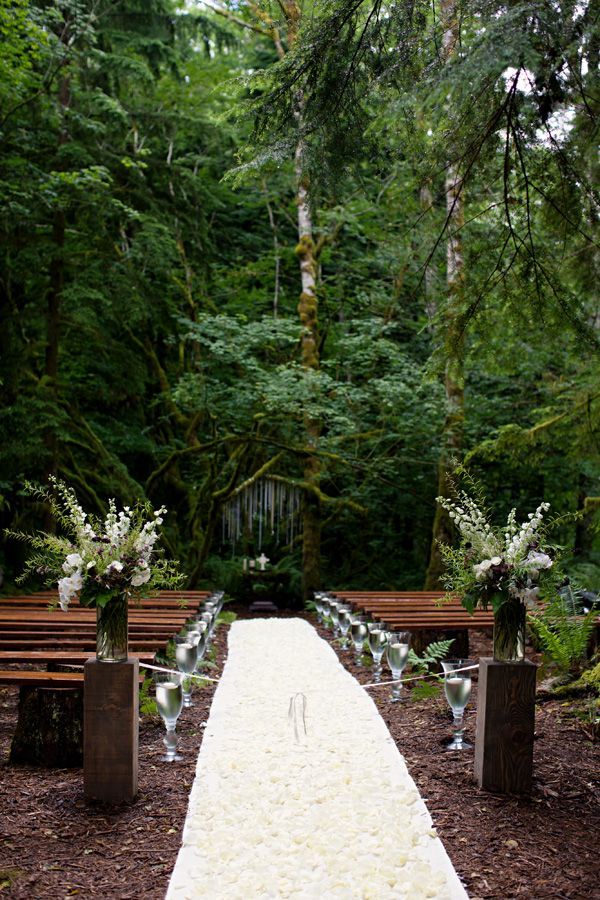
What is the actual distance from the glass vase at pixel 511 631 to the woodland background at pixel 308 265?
1905 mm

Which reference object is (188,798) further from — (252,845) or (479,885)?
(479,885)

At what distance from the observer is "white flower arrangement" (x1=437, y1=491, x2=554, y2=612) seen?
3.82 m

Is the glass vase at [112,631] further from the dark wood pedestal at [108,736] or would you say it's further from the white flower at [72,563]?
the white flower at [72,563]

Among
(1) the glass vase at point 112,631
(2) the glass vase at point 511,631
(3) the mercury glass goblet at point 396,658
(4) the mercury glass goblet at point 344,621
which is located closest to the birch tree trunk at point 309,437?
(4) the mercury glass goblet at point 344,621

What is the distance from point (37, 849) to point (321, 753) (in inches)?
67.4

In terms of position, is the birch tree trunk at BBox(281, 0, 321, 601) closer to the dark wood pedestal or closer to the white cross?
the white cross

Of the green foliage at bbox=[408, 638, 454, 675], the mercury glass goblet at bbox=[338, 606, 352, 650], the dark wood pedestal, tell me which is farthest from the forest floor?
the mercury glass goblet at bbox=[338, 606, 352, 650]

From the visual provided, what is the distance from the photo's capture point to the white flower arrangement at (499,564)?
382 centimetres

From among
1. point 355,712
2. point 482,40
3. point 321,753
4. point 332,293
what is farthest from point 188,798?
point 332,293

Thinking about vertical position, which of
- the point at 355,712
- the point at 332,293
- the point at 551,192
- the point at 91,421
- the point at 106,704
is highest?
the point at 332,293

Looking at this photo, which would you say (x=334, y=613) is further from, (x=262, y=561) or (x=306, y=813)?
(x=306, y=813)

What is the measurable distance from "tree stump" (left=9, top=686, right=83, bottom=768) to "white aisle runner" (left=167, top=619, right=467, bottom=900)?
71 cm

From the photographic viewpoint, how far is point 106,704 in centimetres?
363

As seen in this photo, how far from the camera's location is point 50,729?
424 cm
